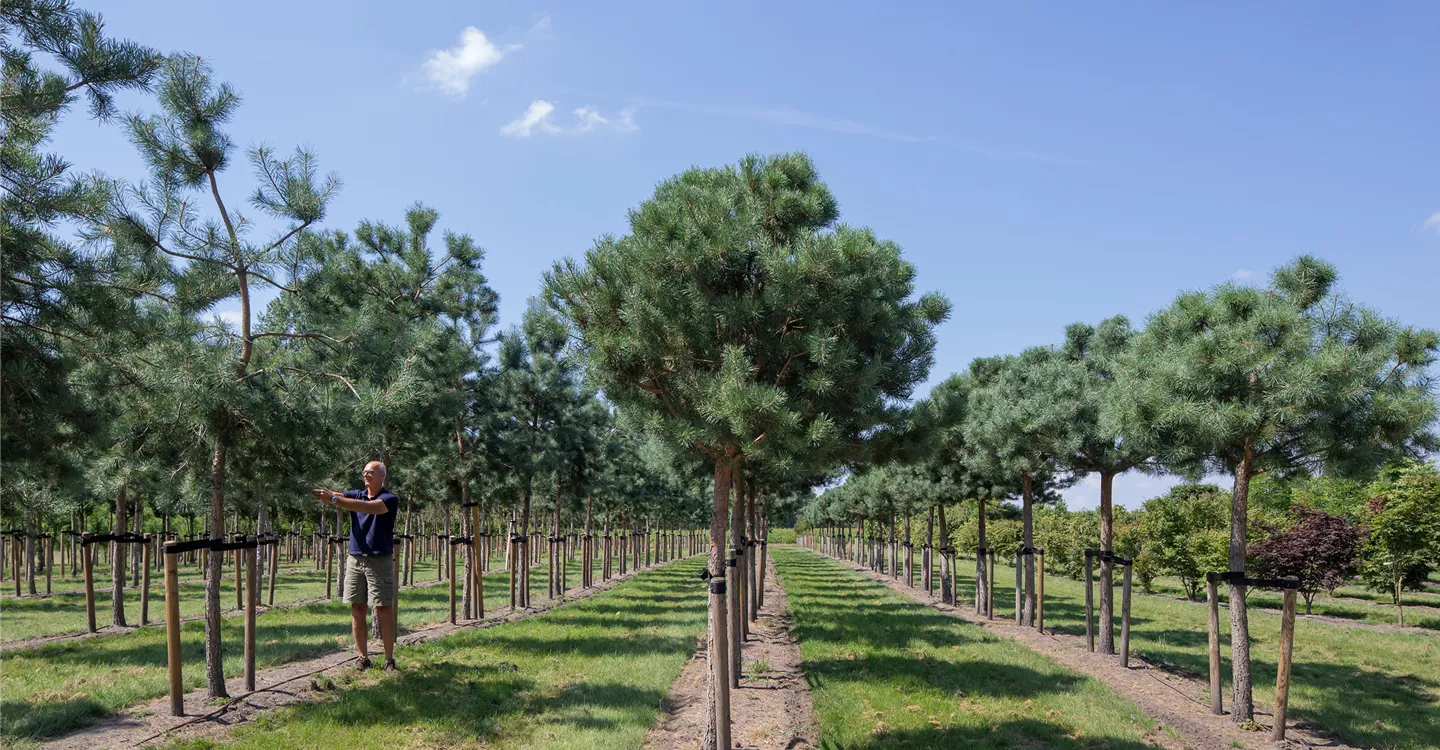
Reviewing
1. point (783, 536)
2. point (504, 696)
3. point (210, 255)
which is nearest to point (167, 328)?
point (210, 255)

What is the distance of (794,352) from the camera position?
327 inches

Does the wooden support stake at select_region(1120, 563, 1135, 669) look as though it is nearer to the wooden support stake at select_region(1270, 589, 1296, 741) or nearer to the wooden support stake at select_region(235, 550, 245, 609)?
the wooden support stake at select_region(1270, 589, 1296, 741)

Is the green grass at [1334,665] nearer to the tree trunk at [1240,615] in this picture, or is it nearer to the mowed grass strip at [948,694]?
the tree trunk at [1240,615]

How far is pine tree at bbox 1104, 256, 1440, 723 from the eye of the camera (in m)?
7.32

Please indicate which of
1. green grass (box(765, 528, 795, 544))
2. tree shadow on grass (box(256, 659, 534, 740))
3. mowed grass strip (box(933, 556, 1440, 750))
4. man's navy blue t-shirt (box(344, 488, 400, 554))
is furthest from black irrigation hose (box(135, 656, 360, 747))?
green grass (box(765, 528, 795, 544))

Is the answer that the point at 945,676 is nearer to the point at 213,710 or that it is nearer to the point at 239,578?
the point at 213,710

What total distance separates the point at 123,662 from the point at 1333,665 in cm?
1701

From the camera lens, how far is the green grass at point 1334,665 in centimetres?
825

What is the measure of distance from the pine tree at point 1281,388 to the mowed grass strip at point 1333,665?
1.35 meters

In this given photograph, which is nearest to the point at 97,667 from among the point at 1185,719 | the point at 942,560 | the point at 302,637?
the point at 302,637

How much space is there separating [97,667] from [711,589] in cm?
831

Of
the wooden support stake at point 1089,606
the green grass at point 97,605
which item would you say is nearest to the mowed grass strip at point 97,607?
the green grass at point 97,605

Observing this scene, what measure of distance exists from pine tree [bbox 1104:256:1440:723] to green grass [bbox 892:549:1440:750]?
1325 millimetres

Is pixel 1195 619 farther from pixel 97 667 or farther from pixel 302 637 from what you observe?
pixel 97 667
